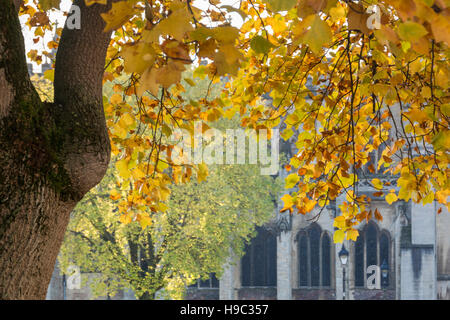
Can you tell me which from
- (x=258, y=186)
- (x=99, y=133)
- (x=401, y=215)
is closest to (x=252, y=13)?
(x=99, y=133)

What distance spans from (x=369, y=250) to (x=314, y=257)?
7.51ft

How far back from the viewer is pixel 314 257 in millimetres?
25781

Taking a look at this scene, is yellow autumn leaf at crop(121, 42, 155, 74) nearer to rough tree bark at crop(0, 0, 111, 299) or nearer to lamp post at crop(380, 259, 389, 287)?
rough tree bark at crop(0, 0, 111, 299)

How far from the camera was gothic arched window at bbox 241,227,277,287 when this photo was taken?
2561 centimetres

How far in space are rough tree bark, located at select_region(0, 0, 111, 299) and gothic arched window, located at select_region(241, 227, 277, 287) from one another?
22.3 metres

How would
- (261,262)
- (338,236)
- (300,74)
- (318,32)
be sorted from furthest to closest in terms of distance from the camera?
(261,262), (300,74), (338,236), (318,32)

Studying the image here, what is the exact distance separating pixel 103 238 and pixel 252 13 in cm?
1361

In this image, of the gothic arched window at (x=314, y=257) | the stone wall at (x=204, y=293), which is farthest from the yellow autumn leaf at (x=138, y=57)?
the gothic arched window at (x=314, y=257)

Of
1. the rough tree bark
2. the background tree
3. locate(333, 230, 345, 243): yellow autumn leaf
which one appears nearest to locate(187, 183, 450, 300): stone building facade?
the background tree

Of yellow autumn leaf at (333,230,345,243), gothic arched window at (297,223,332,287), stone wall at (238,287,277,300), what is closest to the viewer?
yellow autumn leaf at (333,230,345,243)

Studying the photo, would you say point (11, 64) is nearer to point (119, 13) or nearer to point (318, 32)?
point (119, 13)

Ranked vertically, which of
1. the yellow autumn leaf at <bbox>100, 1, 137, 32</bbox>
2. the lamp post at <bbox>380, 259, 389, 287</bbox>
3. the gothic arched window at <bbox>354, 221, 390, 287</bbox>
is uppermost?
the yellow autumn leaf at <bbox>100, 1, 137, 32</bbox>

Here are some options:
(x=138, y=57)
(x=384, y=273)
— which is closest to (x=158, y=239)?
A: (x=384, y=273)

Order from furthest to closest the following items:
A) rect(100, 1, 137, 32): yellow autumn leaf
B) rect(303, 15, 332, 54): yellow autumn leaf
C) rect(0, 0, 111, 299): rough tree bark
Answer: rect(0, 0, 111, 299): rough tree bark < rect(100, 1, 137, 32): yellow autumn leaf < rect(303, 15, 332, 54): yellow autumn leaf
